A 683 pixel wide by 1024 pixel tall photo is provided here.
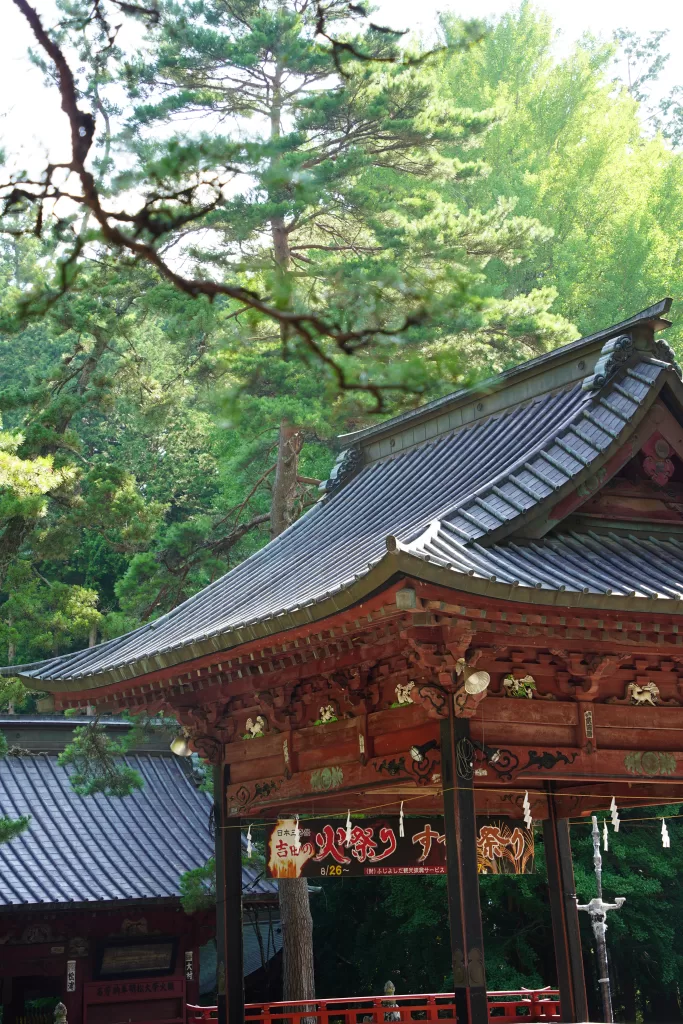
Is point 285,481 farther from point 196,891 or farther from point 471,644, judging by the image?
point 471,644

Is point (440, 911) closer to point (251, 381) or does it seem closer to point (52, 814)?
point (52, 814)

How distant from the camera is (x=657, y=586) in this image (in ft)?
28.1

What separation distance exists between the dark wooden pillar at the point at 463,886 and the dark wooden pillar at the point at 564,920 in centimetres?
351

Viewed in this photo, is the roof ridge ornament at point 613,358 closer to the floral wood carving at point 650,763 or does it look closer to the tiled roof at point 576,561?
the tiled roof at point 576,561

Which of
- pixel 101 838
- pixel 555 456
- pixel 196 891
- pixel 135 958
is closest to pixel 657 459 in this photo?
pixel 555 456

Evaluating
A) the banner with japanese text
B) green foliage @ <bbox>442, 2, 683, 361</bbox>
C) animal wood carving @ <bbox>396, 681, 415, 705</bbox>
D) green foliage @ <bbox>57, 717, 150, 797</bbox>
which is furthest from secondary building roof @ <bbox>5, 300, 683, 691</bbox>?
green foliage @ <bbox>442, 2, 683, 361</bbox>

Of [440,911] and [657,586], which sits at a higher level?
[657,586]

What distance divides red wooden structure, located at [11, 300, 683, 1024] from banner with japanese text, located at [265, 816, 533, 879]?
32 cm

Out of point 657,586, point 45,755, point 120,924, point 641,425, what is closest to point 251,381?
point 45,755

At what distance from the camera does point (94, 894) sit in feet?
46.8

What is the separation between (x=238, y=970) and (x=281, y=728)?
232cm

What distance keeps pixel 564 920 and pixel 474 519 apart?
5.01 m

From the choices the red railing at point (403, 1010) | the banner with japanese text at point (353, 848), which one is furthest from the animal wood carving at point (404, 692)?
the red railing at point (403, 1010)

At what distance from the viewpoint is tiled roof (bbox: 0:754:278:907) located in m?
14.4
